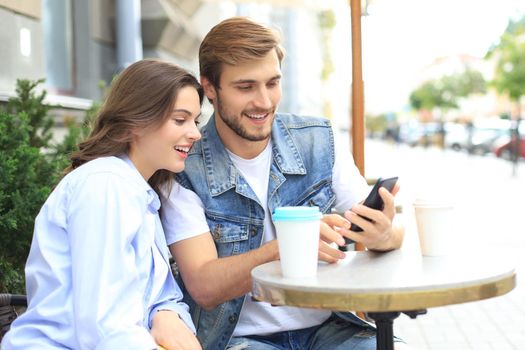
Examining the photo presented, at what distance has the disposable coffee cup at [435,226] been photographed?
6.75ft

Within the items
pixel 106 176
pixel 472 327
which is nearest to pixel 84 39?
pixel 472 327

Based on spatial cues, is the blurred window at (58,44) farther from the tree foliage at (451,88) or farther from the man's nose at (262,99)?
the tree foliage at (451,88)

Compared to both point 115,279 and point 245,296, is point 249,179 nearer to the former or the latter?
point 245,296

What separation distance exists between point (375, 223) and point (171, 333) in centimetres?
62

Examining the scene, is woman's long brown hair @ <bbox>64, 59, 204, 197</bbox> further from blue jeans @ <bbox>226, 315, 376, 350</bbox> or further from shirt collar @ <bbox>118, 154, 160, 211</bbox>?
blue jeans @ <bbox>226, 315, 376, 350</bbox>

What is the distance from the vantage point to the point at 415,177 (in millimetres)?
21453

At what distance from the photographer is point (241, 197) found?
240 centimetres

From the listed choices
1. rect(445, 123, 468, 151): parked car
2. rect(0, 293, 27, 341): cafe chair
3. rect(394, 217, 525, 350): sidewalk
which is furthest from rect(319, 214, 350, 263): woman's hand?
rect(445, 123, 468, 151): parked car

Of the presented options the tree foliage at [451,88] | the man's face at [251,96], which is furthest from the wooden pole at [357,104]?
the tree foliage at [451,88]

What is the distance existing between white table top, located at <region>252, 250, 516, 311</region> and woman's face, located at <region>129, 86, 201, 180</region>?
A: 38cm

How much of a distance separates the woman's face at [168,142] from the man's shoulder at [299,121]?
574mm

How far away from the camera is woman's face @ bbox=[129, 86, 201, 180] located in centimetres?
206

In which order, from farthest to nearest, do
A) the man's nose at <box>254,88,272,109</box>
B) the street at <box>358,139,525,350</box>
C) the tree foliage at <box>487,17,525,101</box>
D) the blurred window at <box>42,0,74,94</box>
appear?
1. the tree foliage at <box>487,17,525,101</box>
2. the blurred window at <box>42,0,74,94</box>
3. the street at <box>358,139,525,350</box>
4. the man's nose at <box>254,88,272,109</box>

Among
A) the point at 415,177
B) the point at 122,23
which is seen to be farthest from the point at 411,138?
the point at 122,23
